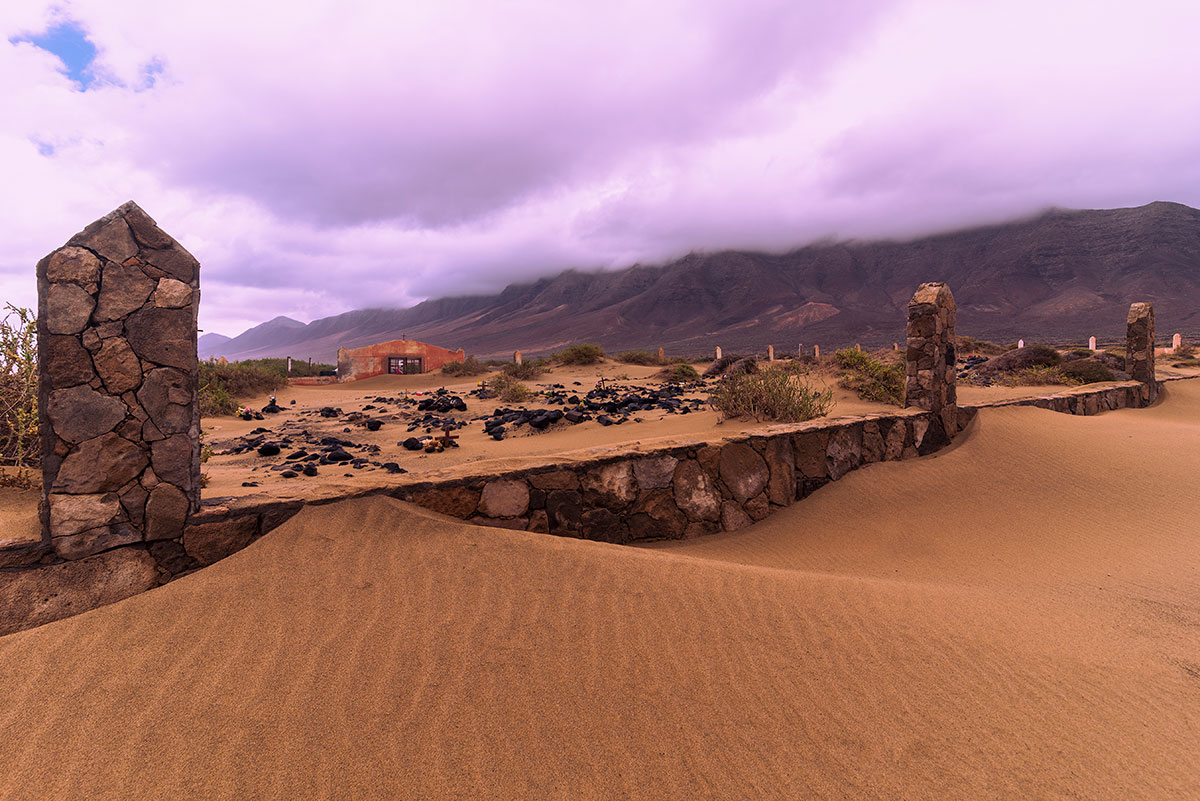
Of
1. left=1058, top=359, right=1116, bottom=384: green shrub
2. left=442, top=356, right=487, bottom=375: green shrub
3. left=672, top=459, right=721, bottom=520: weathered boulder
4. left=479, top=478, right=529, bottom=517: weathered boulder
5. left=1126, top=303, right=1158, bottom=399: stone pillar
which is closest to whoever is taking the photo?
left=479, top=478, right=529, bottom=517: weathered boulder

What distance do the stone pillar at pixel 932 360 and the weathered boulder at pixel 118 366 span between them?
763 cm

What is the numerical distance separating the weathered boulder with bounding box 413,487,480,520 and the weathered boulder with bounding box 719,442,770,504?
2122 millimetres

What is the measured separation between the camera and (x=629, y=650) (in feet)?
8.30

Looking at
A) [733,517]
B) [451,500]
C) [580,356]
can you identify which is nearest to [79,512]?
[451,500]

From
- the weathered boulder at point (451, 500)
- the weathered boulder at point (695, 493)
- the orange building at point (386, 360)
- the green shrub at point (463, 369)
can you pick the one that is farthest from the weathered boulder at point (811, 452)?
the orange building at point (386, 360)

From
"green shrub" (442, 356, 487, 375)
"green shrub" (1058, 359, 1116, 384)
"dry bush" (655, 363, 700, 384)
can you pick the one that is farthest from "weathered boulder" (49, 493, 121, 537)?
"green shrub" (442, 356, 487, 375)

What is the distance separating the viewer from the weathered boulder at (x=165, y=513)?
285 centimetres

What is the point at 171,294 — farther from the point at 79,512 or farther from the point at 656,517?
the point at 656,517

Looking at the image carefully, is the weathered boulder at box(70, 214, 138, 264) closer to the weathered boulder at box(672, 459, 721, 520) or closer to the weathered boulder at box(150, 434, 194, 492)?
the weathered boulder at box(150, 434, 194, 492)

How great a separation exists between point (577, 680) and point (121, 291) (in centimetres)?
293

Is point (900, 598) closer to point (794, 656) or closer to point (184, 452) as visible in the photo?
point (794, 656)

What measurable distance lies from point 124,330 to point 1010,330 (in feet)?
272

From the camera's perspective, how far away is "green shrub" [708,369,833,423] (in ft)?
23.1

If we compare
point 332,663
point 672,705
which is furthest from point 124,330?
point 672,705
